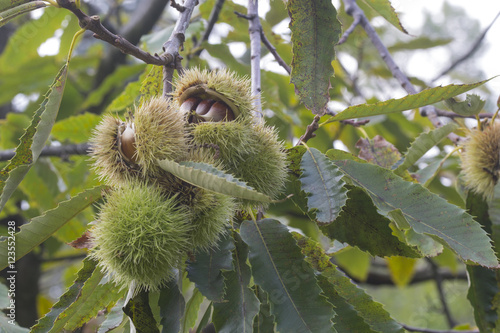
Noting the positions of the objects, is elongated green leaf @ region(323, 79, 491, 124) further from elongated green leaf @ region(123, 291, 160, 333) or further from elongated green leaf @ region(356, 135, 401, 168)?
elongated green leaf @ region(123, 291, 160, 333)

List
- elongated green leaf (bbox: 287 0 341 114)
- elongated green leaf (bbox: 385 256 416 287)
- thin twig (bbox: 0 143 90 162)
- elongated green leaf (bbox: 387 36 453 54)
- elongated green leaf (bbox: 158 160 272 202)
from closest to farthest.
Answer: elongated green leaf (bbox: 158 160 272 202), elongated green leaf (bbox: 287 0 341 114), thin twig (bbox: 0 143 90 162), elongated green leaf (bbox: 385 256 416 287), elongated green leaf (bbox: 387 36 453 54)

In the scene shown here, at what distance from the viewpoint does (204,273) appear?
2.79 ft

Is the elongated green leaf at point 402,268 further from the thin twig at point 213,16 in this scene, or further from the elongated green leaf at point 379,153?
the thin twig at point 213,16

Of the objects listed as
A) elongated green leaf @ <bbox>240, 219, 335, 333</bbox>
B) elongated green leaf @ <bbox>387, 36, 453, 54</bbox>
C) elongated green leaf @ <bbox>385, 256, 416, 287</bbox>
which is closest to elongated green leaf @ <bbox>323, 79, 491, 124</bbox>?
elongated green leaf @ <bbox>240, 219, 335, 333</bbox>

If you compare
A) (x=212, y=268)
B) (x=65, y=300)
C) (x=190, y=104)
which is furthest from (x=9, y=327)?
(x=190, y=104)

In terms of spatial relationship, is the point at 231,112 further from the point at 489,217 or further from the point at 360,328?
the point at 489,217

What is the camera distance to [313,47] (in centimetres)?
105

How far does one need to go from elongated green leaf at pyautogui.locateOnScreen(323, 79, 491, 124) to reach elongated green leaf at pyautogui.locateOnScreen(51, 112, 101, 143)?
1272mm

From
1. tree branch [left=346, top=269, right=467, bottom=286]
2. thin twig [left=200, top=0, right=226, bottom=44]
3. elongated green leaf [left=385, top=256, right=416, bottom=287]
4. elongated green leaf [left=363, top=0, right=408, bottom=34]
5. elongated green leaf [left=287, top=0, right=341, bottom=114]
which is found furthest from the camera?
tree branch [left=346, top=269, right=467, bottom=286]

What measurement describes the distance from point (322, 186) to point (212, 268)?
0.95ft

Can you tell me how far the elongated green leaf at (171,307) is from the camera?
2.77ft

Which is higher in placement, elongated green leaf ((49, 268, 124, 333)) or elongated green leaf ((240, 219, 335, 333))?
elongated green leaf ((240, 219, 335, 333))

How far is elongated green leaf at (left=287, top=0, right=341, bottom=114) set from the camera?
3.28 ft

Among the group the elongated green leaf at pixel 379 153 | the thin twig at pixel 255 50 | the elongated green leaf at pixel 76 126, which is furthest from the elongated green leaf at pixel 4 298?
the elongated green leaf at pixel 379 153
